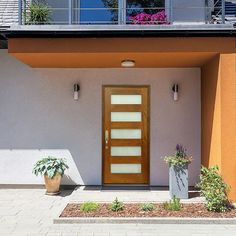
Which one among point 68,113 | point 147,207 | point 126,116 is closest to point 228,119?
point 147,207

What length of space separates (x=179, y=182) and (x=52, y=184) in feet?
10.6

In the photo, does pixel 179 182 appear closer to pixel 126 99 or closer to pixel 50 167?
pixel 126 99

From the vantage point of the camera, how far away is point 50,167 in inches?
365

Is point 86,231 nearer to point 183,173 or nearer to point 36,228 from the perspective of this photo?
point 36,228

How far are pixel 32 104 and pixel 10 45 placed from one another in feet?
8.16

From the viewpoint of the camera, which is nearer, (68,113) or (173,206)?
(173,206)

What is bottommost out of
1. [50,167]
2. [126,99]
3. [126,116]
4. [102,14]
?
[50,167]

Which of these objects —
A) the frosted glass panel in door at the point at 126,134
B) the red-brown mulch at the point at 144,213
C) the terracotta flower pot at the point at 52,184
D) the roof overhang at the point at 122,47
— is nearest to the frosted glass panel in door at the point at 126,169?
the frosted glass panel in door at the point at 126,134

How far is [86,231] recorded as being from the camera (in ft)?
20.8

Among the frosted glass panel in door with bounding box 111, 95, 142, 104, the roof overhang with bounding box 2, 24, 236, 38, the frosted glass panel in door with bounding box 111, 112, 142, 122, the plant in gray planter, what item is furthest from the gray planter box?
the roof overhang with bounding box 2, 24, 236, 38

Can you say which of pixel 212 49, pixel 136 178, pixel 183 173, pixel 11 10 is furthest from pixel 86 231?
pixel 11 10

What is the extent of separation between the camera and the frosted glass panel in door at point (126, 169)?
10227 millimetres

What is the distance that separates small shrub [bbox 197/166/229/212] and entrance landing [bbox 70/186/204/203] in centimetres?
91

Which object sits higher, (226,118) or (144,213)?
(226,118)
